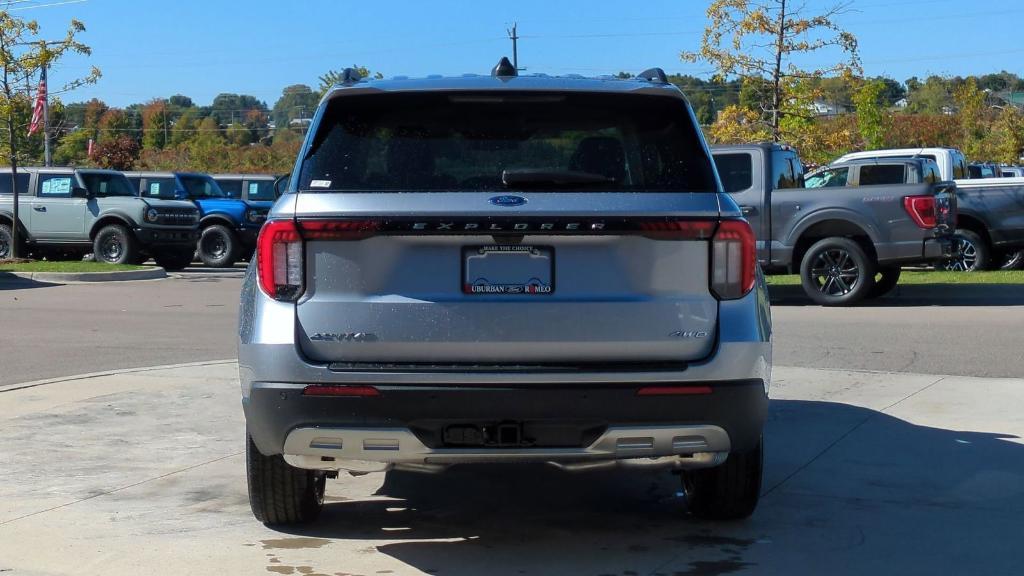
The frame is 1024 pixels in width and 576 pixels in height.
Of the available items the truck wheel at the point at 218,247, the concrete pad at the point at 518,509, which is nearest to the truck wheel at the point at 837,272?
the concrete pad at the point at 518,509

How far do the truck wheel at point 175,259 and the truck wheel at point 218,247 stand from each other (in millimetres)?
656

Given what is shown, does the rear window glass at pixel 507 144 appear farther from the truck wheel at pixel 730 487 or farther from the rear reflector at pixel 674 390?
the truck wheel at pixel 730 487

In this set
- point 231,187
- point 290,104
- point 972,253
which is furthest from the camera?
point 290,104

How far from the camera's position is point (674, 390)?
4.74 m

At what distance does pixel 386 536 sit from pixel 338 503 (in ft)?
2.24

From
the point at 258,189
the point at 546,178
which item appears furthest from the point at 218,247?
the point at 546,178

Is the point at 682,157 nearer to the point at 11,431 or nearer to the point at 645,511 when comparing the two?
the point at 645,511

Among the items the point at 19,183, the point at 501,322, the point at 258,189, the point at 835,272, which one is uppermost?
the point at 19,183

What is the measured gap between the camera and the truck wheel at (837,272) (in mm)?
16781

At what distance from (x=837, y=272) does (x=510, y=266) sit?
12908 millimetres

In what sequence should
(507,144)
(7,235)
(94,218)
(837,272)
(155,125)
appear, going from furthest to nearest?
(155,125) → (7,235) → (94,218) → (837,272) → (507,144)

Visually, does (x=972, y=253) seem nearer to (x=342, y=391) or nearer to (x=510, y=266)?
(x=510, y=266)

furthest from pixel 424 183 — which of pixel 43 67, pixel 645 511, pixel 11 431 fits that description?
pixel 43 67

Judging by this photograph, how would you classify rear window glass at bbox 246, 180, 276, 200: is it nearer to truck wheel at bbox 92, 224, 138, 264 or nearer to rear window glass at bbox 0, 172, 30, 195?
truck wheel at bbox 92, 224, 138, 264
